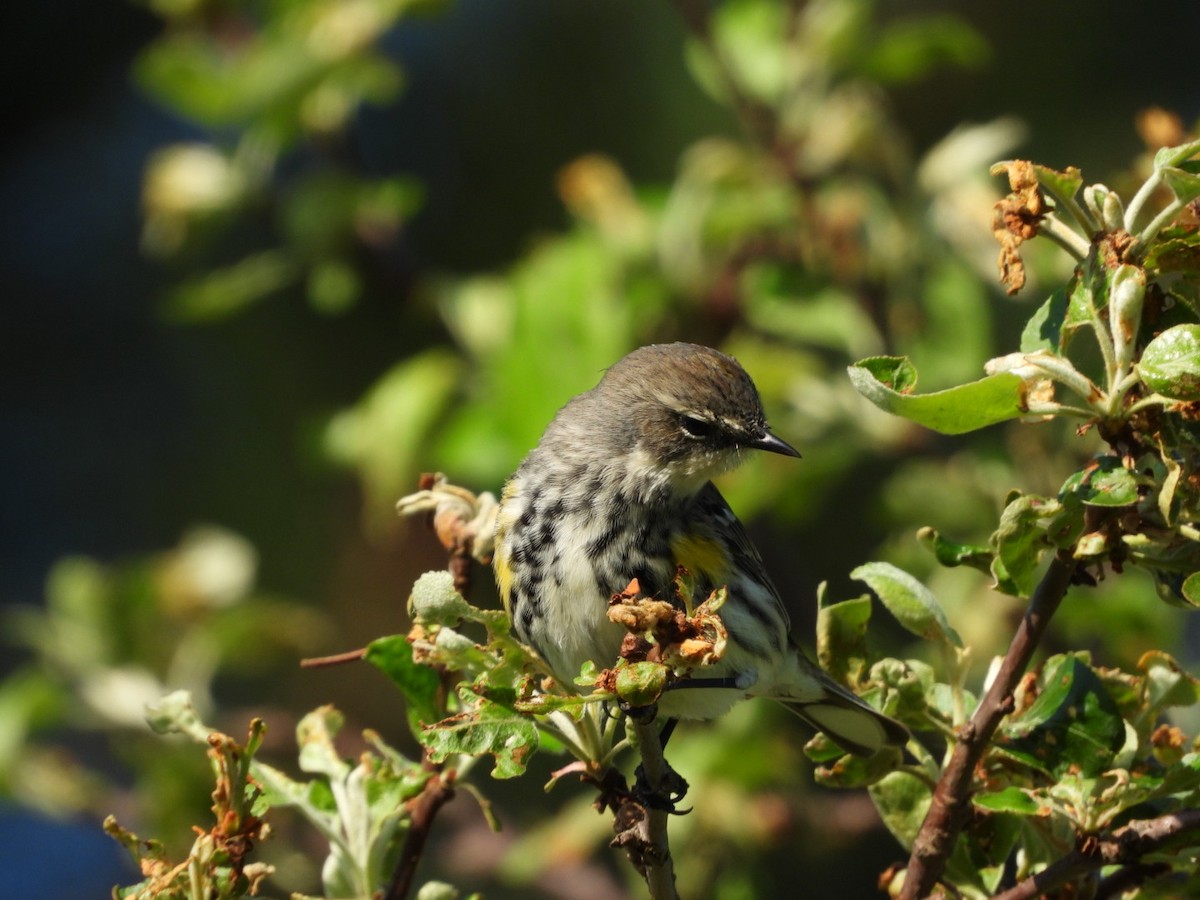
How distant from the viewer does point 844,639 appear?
1747 mm

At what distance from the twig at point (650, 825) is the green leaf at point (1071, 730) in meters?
0.38

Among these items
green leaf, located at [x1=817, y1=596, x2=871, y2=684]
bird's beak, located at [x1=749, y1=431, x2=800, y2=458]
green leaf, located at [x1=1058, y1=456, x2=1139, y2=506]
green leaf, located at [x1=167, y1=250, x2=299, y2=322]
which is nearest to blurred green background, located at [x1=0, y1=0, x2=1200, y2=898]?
green leaf, located at [x1=167, y1=250, x2=299, y2=322]

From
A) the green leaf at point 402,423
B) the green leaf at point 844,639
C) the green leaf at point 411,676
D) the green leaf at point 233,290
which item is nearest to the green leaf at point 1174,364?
the green leaf at point 844,639

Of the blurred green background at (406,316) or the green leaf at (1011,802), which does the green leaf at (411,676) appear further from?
the blurred green background at (406,316)

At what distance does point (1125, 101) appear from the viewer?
5.32m

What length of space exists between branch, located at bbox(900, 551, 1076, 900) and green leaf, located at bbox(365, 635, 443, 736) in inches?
23.2

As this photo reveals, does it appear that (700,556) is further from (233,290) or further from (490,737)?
(233,290)

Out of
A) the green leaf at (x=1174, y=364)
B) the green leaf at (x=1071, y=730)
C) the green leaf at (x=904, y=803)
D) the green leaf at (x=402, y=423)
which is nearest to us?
the green leaf at (x=1174, y=364)

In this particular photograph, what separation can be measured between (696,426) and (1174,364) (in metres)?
1.33

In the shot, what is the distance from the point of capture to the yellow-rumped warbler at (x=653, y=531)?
223cm

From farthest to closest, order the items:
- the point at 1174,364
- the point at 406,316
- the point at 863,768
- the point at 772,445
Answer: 1. the point at 406,316
2. the point at 772,445
3. the point at 863,768
4. the point at 1174,364

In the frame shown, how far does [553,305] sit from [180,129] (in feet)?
12.7

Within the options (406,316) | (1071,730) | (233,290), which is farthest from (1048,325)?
(406,316)

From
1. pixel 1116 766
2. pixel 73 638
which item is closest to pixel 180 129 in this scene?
pixel 73 638
